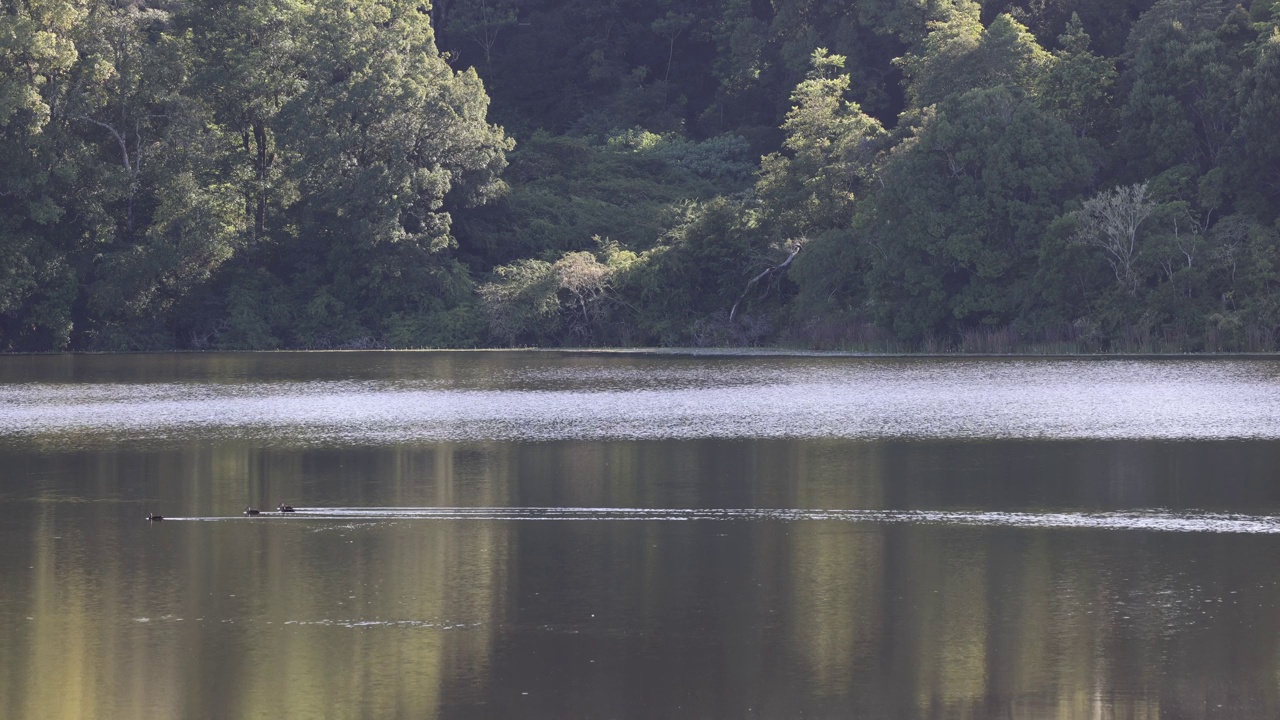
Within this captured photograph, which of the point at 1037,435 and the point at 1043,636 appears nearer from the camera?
the point at 1043,636

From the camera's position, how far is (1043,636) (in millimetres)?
10648

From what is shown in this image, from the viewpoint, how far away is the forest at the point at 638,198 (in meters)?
44.5

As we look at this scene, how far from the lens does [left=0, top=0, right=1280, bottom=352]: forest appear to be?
4453 cm

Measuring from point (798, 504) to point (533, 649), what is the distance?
21.2 feet

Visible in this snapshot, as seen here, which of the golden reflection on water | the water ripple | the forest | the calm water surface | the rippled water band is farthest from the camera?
the forest

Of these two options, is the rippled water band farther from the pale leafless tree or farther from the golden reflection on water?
the pale leafless tree

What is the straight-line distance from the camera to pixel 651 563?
13.4 meters

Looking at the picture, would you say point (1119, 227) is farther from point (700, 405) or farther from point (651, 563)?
point (651, 563)

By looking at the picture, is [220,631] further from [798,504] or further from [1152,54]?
[1152,54]

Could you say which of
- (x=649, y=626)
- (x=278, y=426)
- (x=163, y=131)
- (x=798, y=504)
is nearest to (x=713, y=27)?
(x=163, y=131)

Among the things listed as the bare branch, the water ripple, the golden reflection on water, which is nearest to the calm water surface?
the golden reflection on water

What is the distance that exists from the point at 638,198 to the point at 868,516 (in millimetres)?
47203

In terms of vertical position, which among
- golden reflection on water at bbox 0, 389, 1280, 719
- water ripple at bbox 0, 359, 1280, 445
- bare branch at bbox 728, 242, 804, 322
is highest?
bare branch at bbox 728, 242, 804, 322

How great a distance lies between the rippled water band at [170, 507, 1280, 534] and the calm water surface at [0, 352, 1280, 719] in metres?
0.06
